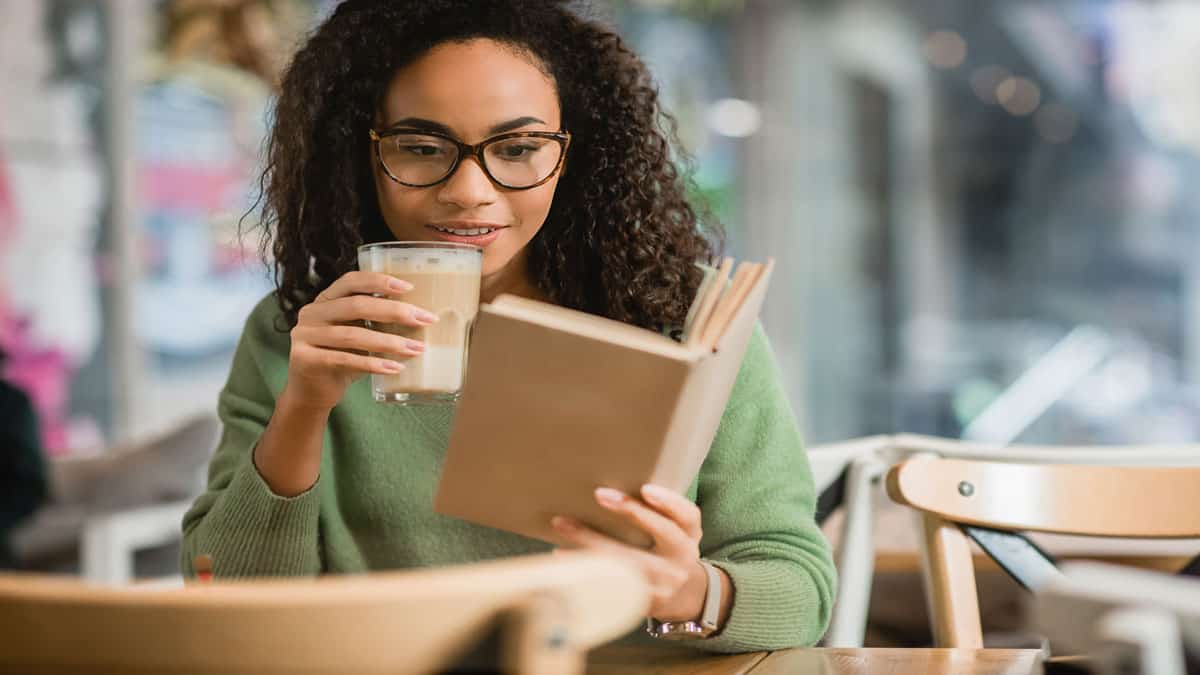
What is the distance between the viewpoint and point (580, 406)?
37.7 inches

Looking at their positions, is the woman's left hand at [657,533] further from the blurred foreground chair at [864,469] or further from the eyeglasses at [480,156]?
the blurred foreground chair at [864,469]

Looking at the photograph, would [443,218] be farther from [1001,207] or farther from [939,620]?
[1001,207]

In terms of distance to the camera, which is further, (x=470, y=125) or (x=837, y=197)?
(x=837, y=197)

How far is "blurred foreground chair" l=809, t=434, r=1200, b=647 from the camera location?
73.1 inches

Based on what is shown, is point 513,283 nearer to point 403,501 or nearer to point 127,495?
point 403,501

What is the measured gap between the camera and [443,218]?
142 centimetres

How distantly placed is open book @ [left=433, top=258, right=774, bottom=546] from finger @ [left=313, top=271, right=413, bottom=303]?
0.18m

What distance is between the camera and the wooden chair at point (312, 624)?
649mm

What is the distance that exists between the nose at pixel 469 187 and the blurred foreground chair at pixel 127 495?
2.28 m

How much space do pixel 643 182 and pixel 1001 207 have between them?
15.0 feet

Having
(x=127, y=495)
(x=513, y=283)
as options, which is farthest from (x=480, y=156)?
(x=127, y=495)

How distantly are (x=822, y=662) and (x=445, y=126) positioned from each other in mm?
663

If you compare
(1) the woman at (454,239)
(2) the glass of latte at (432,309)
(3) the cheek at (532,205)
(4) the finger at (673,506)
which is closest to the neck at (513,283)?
(1) the woman at (454,239)

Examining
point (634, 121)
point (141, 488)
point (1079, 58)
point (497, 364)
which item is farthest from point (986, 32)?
point (497, 364)
